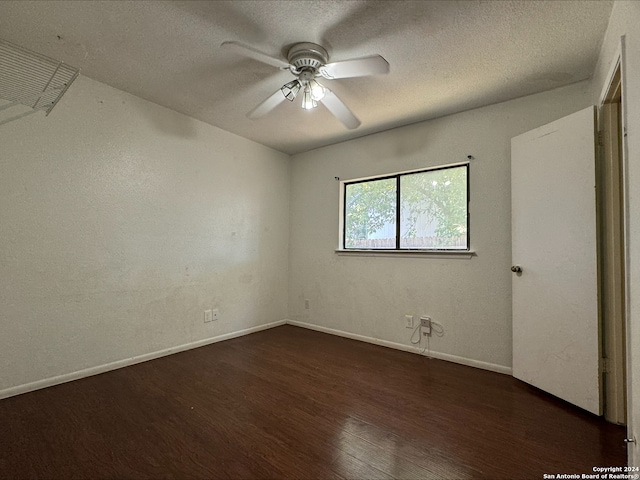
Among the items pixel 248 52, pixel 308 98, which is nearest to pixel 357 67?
pixel 308 98

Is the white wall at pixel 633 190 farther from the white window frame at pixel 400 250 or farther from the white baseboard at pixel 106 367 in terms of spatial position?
the white baseboard at pixel 106 367

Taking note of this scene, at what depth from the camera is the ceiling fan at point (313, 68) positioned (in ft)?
5.52

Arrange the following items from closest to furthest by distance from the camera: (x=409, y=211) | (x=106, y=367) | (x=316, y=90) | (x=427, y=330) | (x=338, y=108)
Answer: (x=316, y=90) < (x=338, y=108) < (x=106, y=367) < (x=427, y=330) < (x=409, y=211)

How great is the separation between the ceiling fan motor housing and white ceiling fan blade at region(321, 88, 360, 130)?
191 mm

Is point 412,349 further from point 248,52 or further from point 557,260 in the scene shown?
point 248,52

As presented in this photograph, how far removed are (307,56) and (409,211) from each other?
1.93m

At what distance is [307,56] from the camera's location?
6.31 ft

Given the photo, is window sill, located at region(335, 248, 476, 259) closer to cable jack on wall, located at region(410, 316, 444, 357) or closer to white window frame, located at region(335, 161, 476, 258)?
white window frame, located at region(335, 161, 476, 258)

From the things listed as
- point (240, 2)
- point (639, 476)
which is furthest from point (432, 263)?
point (240, 2)

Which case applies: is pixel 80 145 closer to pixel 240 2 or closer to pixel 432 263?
pixel 240 2

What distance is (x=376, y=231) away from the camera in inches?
138

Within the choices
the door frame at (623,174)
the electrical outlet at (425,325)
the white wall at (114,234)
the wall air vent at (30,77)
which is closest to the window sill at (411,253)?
the electrical outlet at (425,325)

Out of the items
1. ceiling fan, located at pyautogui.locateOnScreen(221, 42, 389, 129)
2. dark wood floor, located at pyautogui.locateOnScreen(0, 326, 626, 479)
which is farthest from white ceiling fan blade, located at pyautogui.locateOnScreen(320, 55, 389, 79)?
dark wood floor, located at pyautogui.locateOnScreen(0, 326, 626, 479)

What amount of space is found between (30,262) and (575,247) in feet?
12.8
